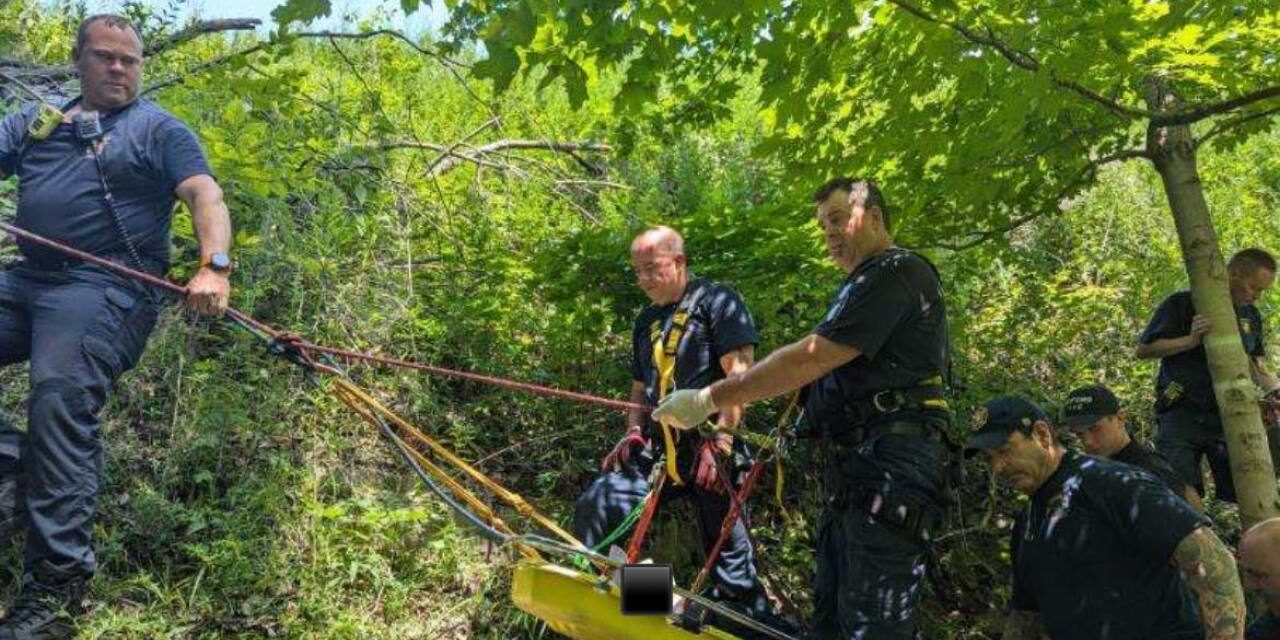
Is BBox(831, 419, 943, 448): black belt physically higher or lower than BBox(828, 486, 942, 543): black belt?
higher

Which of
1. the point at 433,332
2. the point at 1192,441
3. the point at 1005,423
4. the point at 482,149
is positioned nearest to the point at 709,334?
the point at 1005,423

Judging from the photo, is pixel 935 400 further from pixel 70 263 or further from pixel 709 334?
pixel 70 263

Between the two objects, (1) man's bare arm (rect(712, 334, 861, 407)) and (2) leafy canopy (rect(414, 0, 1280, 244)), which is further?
(2) leafy canopy (rect(414, 0, 1280, 244))

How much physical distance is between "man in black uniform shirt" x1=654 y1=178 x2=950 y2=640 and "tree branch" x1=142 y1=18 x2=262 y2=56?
15.9 feet

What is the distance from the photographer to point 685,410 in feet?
12.2

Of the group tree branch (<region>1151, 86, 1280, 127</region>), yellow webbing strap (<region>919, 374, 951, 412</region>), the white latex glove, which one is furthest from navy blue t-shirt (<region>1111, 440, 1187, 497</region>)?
the white latex glove

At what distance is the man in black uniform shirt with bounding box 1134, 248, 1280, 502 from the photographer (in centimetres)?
→ 581

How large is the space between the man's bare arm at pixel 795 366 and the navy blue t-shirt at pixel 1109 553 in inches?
36.7

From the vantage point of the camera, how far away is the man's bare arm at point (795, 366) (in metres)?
3.30

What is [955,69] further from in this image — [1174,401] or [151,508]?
[151,508]

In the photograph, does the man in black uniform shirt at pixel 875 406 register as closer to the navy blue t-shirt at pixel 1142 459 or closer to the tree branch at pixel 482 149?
the navy blue t-shirt at pixel 1142 459

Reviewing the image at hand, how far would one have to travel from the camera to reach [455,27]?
146 inches

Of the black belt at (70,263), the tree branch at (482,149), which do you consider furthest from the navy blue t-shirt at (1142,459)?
the black belt at (70,263)

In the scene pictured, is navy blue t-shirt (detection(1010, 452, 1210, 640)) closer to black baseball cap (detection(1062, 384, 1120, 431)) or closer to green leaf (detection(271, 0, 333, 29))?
black baseball cap (detection(1062, 384, 1120, 431))
